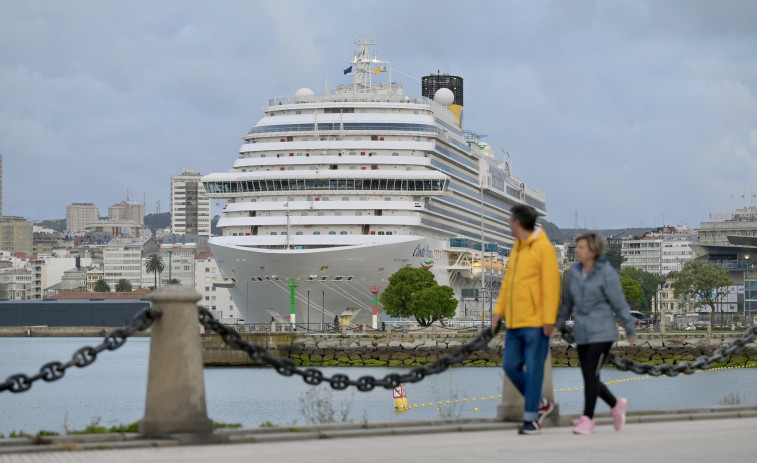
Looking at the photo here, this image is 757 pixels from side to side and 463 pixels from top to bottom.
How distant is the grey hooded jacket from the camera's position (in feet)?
35.2

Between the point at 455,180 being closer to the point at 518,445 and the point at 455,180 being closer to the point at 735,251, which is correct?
the point at 735,251

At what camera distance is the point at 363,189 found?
70.4 m

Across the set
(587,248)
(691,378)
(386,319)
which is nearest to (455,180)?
(386,319)

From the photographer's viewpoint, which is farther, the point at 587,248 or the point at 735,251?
the point at 735,251

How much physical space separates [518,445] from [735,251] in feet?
367

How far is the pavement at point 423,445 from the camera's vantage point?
8.94 metres

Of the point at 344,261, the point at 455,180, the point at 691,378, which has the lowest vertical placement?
the point at 691,378

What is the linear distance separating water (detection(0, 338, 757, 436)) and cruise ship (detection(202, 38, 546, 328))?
12.0 meters

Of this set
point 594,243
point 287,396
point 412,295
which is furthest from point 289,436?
point 412,295

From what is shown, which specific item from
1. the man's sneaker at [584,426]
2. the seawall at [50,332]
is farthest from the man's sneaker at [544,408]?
the seawall at [50,332]

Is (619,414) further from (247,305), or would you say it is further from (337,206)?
(247,305)

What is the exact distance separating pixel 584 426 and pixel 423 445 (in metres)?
1.57

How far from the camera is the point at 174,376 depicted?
10.1m

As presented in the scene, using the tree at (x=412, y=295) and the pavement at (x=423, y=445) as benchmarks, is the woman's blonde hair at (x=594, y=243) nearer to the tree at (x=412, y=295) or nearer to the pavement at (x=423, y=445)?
the pavement at (x=423, y=445)
